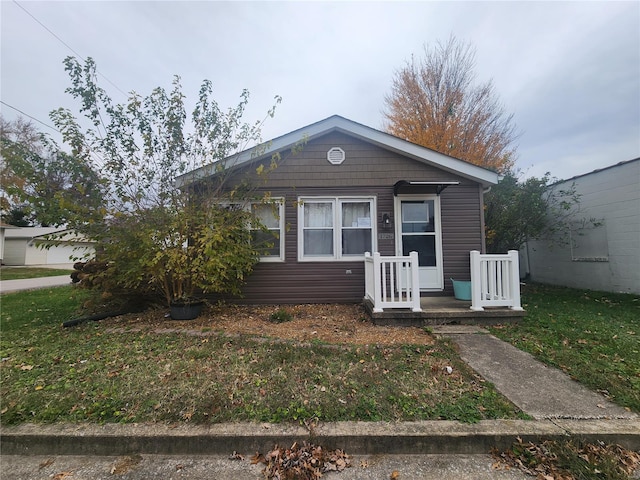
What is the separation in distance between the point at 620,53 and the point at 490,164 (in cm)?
548

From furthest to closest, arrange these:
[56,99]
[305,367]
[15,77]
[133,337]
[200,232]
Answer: [56,99] < [15,77] < [200,232] < [133,337] < [305,367]

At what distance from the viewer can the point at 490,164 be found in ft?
46.1

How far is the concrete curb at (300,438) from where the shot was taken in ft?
7.16

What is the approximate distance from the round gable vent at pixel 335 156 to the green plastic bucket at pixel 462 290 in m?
3.77

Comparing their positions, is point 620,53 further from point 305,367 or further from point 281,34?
point 305,367

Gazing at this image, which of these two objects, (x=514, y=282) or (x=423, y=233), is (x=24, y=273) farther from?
(x=514, y=282)

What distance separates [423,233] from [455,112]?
10297 millimetres

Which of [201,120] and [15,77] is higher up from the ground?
[15,77]

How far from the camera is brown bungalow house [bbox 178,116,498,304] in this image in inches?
265

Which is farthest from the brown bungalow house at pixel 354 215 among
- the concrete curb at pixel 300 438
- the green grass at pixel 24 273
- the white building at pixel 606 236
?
the green grass at pixel 24 273

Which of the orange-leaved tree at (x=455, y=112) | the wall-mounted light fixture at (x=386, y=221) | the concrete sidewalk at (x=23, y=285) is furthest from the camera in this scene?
the orange-leaved tree at (x=455, y=112)

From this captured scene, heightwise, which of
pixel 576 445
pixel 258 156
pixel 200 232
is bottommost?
pixel 576 445

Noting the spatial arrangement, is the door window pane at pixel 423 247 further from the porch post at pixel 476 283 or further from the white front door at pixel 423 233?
the porch post at pixel 476 283

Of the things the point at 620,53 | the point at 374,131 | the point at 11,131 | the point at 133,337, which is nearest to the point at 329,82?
the point at 374,131
